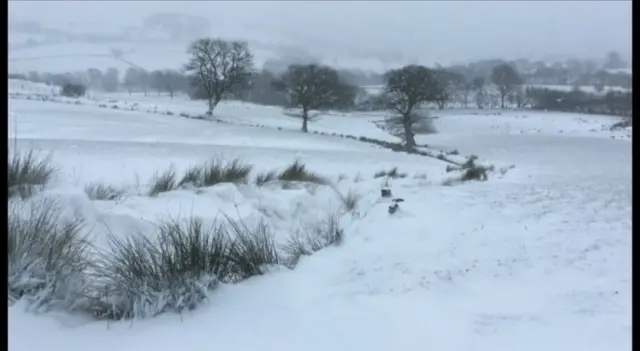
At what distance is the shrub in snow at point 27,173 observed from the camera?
3.42m

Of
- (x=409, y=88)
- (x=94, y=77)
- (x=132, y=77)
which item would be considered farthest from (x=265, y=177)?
(x=94, y=77)

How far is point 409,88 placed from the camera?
16.2 feet

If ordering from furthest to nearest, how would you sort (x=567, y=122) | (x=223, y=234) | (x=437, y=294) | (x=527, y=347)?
(x=567, y=122) < (x=223, y=234) < (x=437, y=294) < (x=527, y=347)

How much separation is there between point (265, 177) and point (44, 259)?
276 cm

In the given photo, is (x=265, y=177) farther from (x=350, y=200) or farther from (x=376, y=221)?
(x=376, y=221)

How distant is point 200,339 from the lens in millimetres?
2643

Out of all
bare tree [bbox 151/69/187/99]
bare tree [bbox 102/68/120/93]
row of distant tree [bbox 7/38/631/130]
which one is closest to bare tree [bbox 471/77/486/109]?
row of distant tree [bbox 7/38/631/130]

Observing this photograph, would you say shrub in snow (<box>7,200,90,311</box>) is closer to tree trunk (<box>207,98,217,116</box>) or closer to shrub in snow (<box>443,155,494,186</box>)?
tree trunk (<box>207,98,217,116</box>)

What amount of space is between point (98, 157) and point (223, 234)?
195 centimetres

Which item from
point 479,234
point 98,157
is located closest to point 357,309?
point 479,234

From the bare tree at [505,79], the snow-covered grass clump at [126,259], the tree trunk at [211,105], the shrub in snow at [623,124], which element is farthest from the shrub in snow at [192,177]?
the shrub in snow at [623,124]

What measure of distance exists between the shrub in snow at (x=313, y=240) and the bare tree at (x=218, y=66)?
147 cm

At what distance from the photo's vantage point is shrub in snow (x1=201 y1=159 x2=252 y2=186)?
5074 mm

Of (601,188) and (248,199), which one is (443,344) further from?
(601,188)
